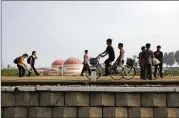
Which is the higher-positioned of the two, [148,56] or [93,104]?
[148,56]

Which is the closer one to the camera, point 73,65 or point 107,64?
point 107,64

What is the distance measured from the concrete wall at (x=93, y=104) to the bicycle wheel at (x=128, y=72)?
5987 mm

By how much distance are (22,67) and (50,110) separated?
30.7 ft

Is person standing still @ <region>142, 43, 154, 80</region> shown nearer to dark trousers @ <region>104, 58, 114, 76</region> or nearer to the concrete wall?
dark trousers @ <region>104, 58, 114, 76</region>

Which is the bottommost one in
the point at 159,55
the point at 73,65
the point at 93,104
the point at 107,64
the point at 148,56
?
the point at 93,104

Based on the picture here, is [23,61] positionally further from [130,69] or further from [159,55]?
[159,55]

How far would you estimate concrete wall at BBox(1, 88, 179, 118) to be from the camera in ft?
27.7

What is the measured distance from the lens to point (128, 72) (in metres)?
14.9

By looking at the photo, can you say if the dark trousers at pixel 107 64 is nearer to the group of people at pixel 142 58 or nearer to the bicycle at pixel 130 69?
the group of people at pixel 142 58

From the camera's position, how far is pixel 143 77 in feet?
47.0

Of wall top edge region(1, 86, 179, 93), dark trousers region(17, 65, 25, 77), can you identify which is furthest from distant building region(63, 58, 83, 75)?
wall top edge region(1, 86, 179, 93)

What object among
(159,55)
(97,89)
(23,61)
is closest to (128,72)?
(159,55)

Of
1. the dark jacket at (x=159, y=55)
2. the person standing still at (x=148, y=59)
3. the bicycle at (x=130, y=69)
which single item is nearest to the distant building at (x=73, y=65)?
the dark jacket at (x=159, y=55)

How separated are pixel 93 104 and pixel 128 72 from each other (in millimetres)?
6656
